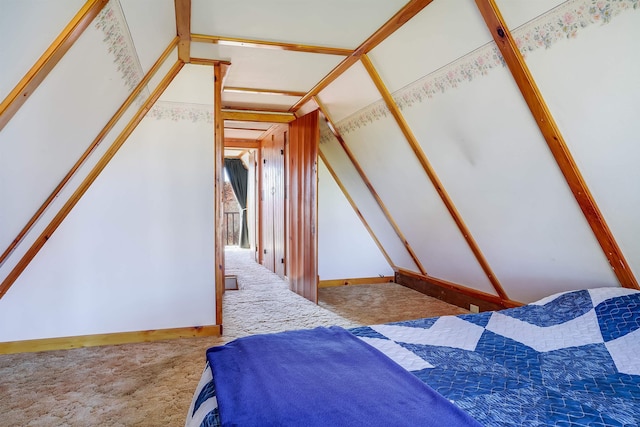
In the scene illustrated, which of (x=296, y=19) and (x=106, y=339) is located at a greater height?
(x=296, y=19)

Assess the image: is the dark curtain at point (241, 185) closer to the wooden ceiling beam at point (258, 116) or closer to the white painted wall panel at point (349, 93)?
the wooden ceiling beam at point (258, 116)

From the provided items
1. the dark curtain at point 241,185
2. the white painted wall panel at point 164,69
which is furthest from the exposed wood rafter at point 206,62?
the dark curtain at point 241,185

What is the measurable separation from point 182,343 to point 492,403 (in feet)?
7.81

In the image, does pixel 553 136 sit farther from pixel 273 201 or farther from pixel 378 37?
pixel 273 201

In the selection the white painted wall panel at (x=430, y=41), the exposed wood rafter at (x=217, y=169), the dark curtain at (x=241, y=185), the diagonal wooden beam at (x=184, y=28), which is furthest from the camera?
the dark curtain at (x=241, y=185)

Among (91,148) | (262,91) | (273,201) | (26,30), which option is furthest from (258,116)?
(26,30)

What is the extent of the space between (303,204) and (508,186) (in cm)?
235

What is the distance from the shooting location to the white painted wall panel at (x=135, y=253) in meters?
2.77

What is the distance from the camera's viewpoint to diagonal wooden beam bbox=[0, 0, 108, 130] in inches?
48.9

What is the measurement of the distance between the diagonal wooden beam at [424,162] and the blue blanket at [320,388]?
1.64 m

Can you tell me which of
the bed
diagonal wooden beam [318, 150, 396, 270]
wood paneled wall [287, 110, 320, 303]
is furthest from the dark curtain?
the bed

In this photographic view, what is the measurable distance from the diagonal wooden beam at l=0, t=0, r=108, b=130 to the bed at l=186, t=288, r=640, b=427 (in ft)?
3.45

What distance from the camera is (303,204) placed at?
4.30m

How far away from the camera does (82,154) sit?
2297 millimetres
